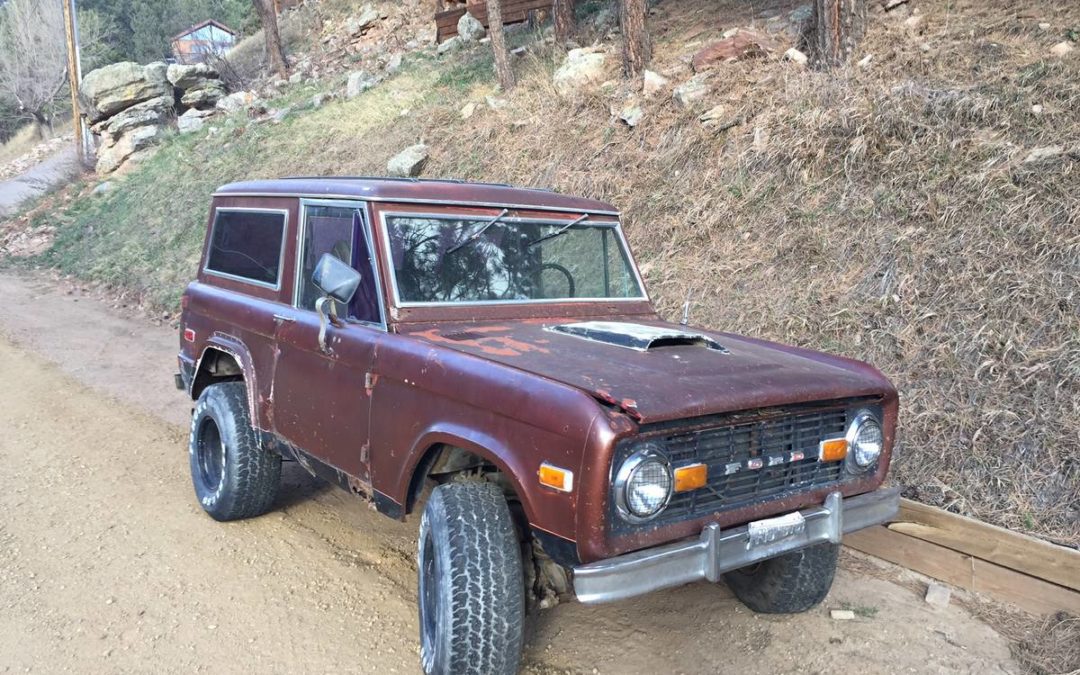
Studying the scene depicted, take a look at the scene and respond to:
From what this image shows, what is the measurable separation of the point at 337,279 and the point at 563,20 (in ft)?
34.4

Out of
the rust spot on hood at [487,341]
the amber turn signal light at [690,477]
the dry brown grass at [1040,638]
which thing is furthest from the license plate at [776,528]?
the dry brown grass at [1040,638]

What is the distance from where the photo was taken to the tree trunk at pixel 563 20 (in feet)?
41.3

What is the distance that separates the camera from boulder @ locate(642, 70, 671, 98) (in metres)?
9.18

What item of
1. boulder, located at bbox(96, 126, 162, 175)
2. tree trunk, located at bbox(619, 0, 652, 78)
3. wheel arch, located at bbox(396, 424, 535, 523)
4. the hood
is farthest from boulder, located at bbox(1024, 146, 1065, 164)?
boulder, located at bbox(96, 126, 162, 175)

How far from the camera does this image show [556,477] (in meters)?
2.59

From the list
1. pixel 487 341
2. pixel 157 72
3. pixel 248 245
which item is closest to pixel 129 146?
pixel 157 72

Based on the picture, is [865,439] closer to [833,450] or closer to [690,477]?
[833,450]

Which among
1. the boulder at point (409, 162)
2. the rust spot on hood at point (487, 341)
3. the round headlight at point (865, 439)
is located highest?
the boulder at point (409, 162)

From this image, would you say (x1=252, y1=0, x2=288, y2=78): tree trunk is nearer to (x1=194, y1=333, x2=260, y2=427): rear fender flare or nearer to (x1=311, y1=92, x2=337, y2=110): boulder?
(x1=311, y1=92, x2=337, y2=110): boulder

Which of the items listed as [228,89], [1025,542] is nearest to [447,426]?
[1025,542]

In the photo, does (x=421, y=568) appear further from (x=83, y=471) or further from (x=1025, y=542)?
(x=83, y=471)

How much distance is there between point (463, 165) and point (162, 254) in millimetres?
5311

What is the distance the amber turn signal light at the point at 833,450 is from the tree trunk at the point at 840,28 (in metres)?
5.80

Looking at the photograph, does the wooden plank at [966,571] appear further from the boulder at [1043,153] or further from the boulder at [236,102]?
the boulder at [236,102]
